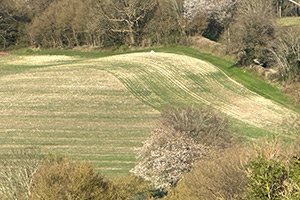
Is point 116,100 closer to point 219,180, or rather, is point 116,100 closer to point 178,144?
point 178,144

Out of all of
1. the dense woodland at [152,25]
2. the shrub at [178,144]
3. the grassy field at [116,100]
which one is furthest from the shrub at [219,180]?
the dense woodland at [152,25]

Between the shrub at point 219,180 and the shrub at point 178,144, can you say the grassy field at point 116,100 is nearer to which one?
the shrub at point 178,144

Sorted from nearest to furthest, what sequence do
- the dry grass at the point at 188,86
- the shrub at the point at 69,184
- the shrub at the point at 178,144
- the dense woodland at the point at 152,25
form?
1. the shrub at the point at 69,184
2. the shrub at the point at 178,144
3. the dry grass at the point at 188,86
4. the dense woodland at the point at 152,25

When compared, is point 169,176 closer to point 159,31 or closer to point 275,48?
point 275,48

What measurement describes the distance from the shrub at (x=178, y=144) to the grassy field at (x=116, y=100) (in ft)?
18.3

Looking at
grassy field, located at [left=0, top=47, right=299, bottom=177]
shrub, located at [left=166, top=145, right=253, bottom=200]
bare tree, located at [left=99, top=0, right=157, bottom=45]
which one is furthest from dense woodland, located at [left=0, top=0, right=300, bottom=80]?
shrub, located at [left=166, top=145, right=253, bottom=200]

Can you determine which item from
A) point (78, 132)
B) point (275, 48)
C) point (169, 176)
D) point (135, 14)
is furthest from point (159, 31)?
point (169, 176)

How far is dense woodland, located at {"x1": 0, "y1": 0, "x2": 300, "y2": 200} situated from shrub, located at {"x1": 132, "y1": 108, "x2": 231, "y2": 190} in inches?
2.6

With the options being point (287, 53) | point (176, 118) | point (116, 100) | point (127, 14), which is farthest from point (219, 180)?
point (127, 14)

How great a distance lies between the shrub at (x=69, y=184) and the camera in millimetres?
22438

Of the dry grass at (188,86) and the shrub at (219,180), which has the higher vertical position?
the shrub at (219,180)

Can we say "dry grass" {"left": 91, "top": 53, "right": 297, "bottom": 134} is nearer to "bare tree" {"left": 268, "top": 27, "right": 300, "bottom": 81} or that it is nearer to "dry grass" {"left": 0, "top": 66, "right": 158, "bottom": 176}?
"dry grass" {"left": 0, "top": 66, "right": 158, "bottom": 176}

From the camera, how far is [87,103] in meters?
51.6

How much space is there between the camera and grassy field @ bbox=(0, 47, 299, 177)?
42.2 m
